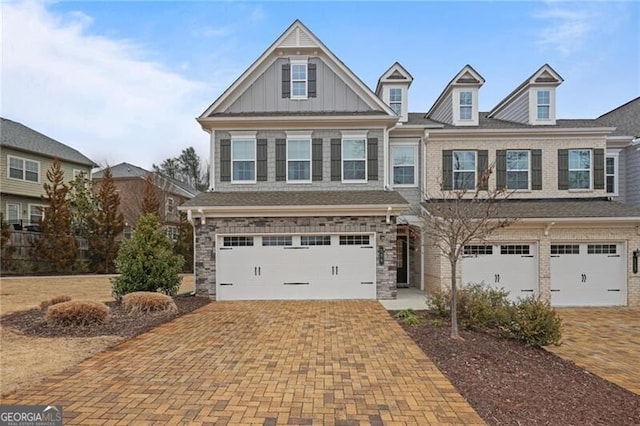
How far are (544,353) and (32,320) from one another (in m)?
11.2

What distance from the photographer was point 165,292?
1222 cm

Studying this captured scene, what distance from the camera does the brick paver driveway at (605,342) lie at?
6414mm

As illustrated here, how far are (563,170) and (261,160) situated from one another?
11.1 meters

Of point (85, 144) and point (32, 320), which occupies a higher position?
point (85, 144)

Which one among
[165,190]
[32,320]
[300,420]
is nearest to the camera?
[300,420]

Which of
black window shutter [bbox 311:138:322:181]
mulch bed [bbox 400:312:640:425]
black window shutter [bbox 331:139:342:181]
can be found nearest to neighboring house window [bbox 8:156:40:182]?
black window shutter [bbox 311:138:322:181]

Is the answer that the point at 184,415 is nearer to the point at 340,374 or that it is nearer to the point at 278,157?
the point at 340,374

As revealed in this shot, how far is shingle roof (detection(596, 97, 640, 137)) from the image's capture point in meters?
16.1

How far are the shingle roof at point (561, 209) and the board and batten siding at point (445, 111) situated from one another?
4085 millimetres

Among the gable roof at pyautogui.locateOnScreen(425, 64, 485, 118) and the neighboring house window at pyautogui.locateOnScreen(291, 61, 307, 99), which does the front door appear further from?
the neighboring house window at pyautogui.locateOnScreen(291, 61, 307, 99)

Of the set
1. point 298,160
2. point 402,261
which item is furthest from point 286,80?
point 402,261

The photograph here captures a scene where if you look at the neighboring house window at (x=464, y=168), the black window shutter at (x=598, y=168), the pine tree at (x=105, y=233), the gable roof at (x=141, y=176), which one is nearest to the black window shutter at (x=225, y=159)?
the neighboring house window at (x=464, y=168)

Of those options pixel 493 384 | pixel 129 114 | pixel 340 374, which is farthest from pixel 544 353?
pixel 129 114

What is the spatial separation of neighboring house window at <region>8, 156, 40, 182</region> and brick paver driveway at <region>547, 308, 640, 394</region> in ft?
95.8
